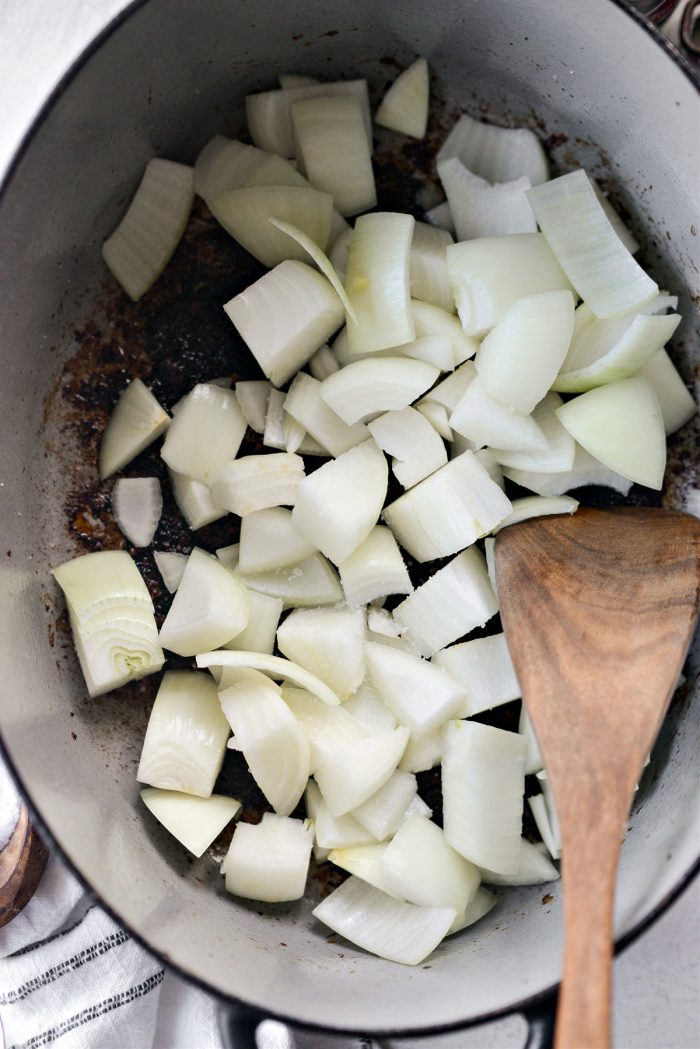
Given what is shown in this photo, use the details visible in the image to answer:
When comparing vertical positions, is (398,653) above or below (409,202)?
below

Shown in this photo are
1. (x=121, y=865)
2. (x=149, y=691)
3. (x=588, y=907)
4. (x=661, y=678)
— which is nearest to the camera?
(x=588, y=907)

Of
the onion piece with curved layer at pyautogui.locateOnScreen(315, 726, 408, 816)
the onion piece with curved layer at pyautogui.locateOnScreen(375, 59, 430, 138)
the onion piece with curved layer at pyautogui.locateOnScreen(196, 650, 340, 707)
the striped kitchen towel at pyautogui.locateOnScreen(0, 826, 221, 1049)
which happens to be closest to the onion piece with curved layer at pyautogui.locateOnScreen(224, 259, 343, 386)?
the onion piece with curved layer at pyautogui.locateOnScreen(375, 59, 430, 138)

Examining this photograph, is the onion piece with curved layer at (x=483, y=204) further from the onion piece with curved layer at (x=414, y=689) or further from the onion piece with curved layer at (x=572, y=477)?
the onion piece with curved layer at (x=414, y=689)

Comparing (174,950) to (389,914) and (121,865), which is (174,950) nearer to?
(121,865)

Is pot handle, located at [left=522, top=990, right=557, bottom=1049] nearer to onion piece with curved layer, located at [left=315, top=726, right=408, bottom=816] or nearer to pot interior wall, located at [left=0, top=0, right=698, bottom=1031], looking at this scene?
pot interior wall, located at [left=0, top=0, right=698, bottom=1031]

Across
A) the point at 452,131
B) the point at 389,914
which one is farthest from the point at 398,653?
the point at 452,131

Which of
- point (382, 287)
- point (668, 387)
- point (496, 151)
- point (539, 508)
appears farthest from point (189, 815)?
point (496, 151)

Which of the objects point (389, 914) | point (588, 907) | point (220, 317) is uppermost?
point (220, 317)
